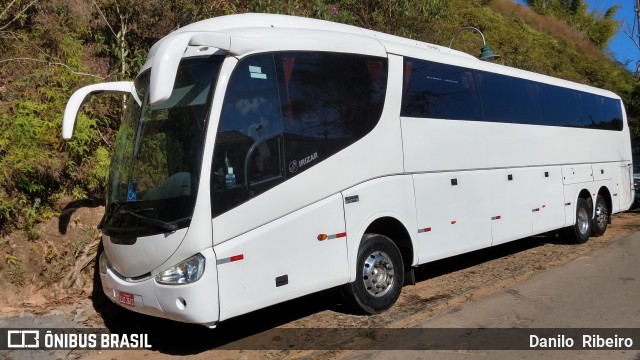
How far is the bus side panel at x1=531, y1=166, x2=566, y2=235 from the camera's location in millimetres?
9617

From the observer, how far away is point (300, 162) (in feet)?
18.2

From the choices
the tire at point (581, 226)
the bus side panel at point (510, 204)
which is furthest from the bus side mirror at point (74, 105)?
the tire at point (581, 226)

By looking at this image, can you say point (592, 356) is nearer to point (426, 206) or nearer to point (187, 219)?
point (426, 206)

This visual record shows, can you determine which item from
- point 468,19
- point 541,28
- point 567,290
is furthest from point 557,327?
point 541,28

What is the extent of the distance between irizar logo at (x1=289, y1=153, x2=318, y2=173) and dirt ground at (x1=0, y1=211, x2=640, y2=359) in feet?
5.91

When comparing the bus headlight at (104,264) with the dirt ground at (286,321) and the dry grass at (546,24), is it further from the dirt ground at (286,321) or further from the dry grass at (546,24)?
the dry grass at (546,24)

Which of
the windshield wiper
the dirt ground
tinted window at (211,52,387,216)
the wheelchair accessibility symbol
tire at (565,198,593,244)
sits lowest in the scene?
the dirt ground

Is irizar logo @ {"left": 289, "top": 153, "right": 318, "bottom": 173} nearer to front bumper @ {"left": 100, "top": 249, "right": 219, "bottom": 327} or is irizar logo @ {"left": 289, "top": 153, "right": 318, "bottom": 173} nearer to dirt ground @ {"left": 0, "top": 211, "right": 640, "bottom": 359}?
front bumper @ {"left": 100, "top": 249, "right": 219, "bottom": 327}

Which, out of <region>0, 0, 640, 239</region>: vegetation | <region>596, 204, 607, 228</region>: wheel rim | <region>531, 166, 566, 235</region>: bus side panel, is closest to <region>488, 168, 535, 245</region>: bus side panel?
<region>531, 166, 566, 235</region>: bus side panel

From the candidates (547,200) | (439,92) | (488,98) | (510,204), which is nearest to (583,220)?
(547,200)

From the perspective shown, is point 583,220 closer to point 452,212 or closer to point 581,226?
point 581,226

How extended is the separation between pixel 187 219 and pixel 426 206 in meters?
3.47

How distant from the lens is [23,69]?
27.5ft

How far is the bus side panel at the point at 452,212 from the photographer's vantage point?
23.3 ft
